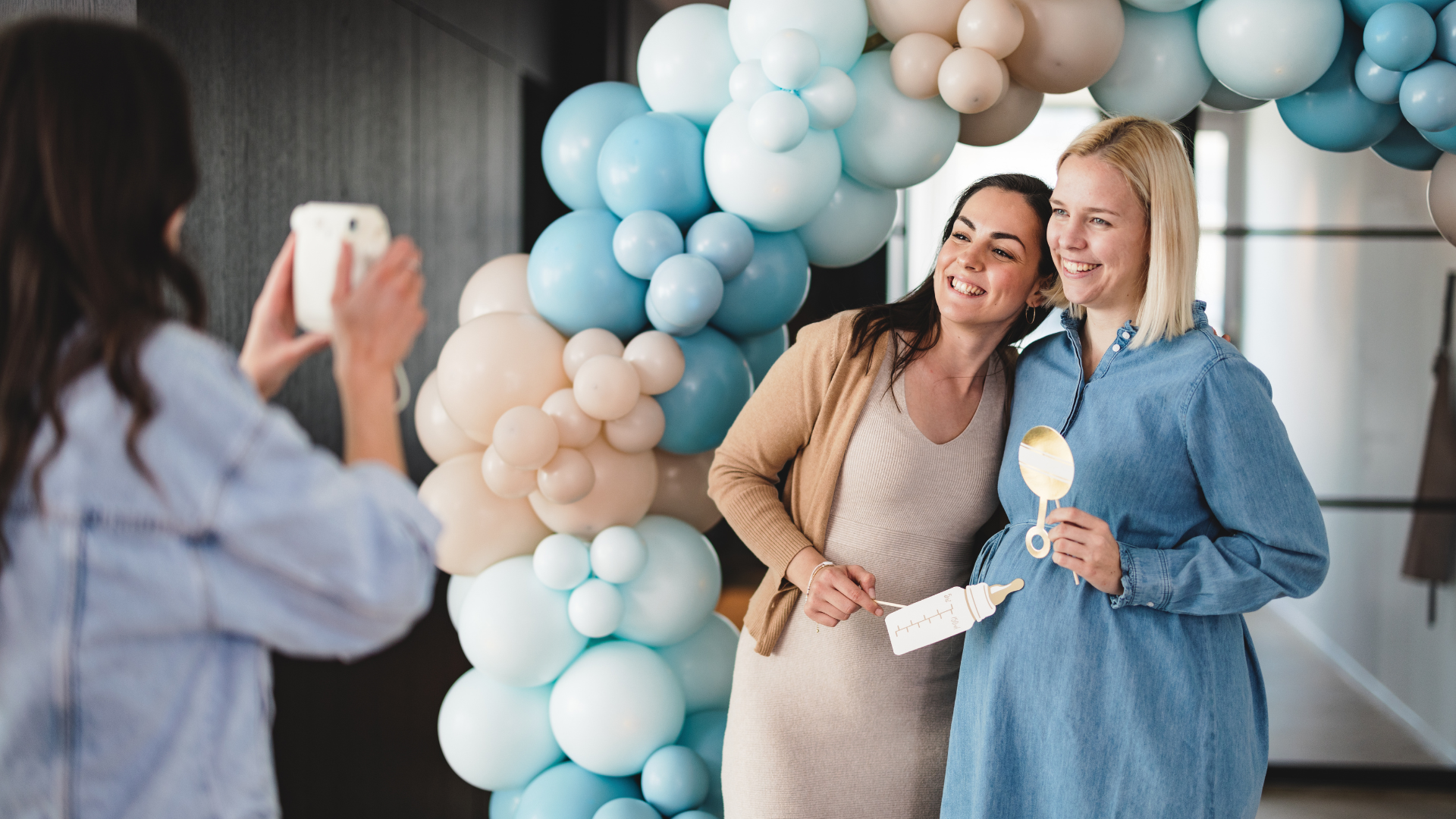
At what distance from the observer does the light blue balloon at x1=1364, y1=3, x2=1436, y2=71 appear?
5.67 feet

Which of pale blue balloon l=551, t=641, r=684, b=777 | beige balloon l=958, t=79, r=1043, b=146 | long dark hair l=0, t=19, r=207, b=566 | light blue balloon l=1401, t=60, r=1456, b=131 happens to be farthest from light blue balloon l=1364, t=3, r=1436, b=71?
long dark hair l=0, t=19, r=207, b=566

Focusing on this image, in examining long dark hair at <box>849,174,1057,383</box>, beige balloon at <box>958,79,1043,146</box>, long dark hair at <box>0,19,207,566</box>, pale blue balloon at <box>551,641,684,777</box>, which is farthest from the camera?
beige balloon at <box>958,79,1043,146</box>

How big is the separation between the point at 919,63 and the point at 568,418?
920 mm

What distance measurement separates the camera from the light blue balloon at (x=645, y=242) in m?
1.78

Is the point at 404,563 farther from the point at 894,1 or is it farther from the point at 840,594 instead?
the point at 894,1

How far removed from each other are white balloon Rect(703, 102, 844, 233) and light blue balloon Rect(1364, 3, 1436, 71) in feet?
3.23

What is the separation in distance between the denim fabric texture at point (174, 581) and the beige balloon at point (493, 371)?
2.98 feet

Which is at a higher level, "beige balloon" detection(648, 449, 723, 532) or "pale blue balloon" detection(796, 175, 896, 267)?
"pale blue balloon" detection(796, 175, 896, 267)

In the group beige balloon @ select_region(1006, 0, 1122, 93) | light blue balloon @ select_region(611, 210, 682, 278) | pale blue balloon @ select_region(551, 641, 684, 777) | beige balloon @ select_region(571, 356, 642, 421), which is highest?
beige balloon @ select_region(1006, 0, 1122, 93)

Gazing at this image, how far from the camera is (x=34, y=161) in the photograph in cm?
76

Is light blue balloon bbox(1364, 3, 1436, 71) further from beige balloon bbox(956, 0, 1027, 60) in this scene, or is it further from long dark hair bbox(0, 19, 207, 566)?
long dark hair bbox(0, 19, 207, 566)

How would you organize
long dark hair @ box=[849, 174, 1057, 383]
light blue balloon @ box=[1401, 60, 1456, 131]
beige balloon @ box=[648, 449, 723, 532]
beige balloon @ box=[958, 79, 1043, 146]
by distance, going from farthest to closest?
1. beige balloon @ box=[648, 449, 723, 532]
2. beige balloon @ box=[958, 79, 1043, 146]
3. light blue balloon @ box=[1401, 60, 1456, 131]
4. long dark hair @ box=[849, 174, 1057, 383]

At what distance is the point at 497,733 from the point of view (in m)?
1.91

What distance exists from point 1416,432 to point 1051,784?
2.68 meters
